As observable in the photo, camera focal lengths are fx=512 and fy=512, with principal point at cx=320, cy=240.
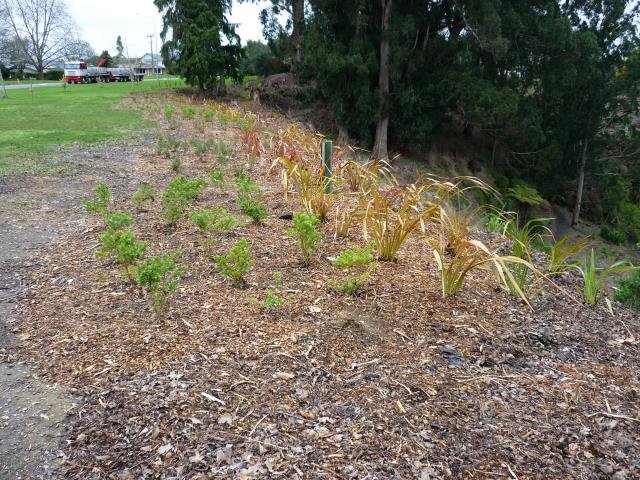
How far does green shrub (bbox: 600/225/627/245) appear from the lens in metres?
18.0

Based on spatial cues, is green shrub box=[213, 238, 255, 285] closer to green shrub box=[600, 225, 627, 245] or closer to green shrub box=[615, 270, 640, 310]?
green shrub box=[615, 270, 640, 310]

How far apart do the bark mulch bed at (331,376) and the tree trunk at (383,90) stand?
9.55 meters

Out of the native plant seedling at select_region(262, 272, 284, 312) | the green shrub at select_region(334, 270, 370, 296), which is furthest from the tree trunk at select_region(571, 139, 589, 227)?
the native plant seedling at select_region(262, 272, 284, 312)

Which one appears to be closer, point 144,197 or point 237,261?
point 237,261

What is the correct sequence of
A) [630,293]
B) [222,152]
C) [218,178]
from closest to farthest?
1. [630,293]
2. [218,178]
3. [222,152]

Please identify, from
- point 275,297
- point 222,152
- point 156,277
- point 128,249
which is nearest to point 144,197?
point 128,249

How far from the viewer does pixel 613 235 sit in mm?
18047

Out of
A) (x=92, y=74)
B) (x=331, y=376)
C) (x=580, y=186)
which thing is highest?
(x=92, y=74)

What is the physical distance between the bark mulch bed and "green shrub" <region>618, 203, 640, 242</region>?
17595 millimetres

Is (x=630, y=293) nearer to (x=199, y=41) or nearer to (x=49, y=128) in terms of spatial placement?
(x=49, y=128)

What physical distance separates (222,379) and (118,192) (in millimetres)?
3885

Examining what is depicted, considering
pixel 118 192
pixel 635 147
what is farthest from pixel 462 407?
pixel 635 147

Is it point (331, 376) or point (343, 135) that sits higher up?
point (343, 135)

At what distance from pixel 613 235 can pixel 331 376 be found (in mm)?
18824
